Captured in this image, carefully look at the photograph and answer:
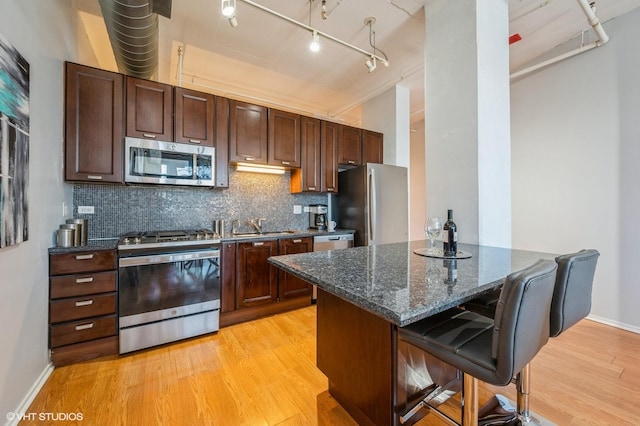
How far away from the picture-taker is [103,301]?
6.81 feet

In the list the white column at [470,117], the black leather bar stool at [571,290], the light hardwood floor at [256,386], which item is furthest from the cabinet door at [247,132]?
the black leather bar stool at [571,290]

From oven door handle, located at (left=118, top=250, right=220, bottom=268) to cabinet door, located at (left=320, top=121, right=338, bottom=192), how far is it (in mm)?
1749

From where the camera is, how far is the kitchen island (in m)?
0.83

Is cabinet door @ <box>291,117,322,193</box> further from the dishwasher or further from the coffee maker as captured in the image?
the dishwasher

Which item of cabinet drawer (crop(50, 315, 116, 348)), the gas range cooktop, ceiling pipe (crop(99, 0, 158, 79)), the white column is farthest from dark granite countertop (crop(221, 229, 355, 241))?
ceiling pipe (crop(99, 0, 158, 79))

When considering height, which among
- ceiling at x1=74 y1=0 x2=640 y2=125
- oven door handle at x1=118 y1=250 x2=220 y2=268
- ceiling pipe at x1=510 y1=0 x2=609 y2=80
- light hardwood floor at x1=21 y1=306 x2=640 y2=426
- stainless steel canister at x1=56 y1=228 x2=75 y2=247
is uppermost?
ceiling at x1=74 y1=0 x2=640 y2=125

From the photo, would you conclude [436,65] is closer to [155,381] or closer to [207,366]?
[207,366]

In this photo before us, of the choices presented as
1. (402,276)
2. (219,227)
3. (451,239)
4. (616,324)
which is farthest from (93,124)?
(616,324)

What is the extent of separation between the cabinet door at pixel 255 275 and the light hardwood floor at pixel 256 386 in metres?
0.47

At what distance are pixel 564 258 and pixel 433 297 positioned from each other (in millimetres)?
802

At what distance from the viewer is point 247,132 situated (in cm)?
301

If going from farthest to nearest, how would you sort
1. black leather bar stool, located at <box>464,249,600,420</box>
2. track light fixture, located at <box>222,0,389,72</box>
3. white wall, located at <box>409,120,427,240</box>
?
white wall, located at <box>409,120,427,240</box> < track light fixture, located at <box>222,0,389,72</box> < black leather bar stool, located at <box>464,249,600,420</box>

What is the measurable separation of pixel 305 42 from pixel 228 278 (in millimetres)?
2761

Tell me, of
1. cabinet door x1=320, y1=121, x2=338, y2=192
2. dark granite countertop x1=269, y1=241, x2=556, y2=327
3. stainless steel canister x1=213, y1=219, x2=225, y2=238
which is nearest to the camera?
dark granite countertop x1=269, y1=241, x2=556, y2=327
